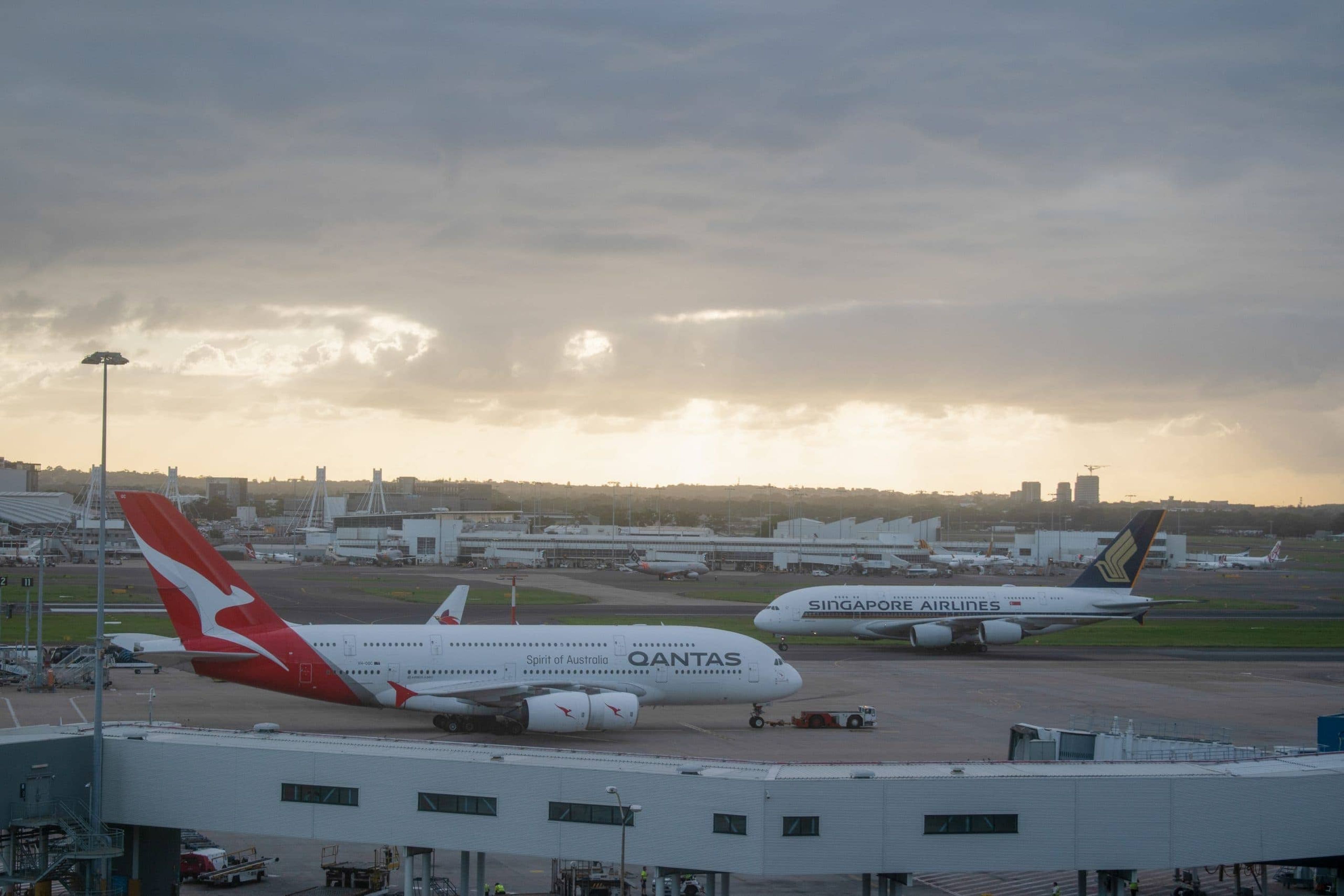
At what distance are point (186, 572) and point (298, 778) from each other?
Result: 78.4 ft

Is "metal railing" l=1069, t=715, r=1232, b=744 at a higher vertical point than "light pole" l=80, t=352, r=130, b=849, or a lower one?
lower

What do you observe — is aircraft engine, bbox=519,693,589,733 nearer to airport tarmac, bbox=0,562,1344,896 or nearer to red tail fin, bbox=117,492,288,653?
airport tarmac, bbox=0,562,1344,896

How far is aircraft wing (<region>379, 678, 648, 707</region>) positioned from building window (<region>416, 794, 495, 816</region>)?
2246cm

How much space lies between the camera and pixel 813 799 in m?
26.6

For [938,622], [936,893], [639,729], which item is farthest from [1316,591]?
[936,893]

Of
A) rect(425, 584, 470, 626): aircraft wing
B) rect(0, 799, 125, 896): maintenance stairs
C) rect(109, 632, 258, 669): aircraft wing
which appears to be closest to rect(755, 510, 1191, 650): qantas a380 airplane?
rect(425, 584, 470, 626): aircraft wing

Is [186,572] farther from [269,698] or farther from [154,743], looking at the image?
[154,743]

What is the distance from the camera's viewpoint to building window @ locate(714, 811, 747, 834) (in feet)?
86.8

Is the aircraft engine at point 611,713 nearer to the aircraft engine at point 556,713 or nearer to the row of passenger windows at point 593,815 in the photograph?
the aircraft engine at point 556,713

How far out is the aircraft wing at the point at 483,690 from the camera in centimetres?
5128

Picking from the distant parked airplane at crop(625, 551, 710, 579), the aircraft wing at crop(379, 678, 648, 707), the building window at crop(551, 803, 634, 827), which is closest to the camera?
the building window at crop(551, 803, 634, 827)

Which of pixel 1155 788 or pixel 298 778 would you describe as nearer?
pixel 1155 788

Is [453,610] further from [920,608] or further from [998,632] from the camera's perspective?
[998,632]

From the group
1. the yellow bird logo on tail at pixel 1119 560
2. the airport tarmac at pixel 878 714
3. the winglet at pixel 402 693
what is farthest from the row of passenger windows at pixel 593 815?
the yellow bird logo on tail at pixel 1119 560
